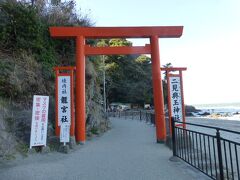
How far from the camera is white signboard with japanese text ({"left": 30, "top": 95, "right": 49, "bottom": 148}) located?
27.8 ft

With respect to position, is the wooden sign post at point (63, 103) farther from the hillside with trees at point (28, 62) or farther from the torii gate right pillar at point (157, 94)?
the torii gate right pillar at point (157, 94)

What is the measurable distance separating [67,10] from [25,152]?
10.3m

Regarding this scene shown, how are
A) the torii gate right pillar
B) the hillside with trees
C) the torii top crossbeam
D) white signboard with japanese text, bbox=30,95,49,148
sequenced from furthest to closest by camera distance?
the torii top crossbeam
the torii gate right pillar
the hillside with trees
white signboard with japanese text, bbox=30,95,49,148

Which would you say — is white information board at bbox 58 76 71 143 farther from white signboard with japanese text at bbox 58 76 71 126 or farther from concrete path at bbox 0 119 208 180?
concrete path at bbox 0 119 208 180

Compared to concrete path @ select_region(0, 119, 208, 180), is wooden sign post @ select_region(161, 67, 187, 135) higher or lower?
higher

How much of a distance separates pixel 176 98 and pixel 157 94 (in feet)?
2.97

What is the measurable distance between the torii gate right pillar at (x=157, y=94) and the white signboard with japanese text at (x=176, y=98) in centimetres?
56

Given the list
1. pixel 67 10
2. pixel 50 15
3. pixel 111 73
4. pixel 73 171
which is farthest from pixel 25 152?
pixel 111 73

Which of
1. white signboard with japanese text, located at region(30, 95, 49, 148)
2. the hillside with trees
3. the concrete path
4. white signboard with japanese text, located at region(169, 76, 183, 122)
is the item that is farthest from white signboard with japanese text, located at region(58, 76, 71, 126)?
white signboard with japanese text, located at region(169, 76, 183, 122)

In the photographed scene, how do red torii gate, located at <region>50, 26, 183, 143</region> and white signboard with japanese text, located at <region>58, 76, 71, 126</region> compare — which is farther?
red torii gate, located at <region>50, 26, 183, 143</region>

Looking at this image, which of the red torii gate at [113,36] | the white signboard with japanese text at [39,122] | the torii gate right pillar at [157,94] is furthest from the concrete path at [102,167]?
the red torii gate at [113,36]

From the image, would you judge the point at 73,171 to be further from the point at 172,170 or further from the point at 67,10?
the point at 67,10

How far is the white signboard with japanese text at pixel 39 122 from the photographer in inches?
333

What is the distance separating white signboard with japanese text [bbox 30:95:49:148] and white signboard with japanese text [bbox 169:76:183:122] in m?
5.03
